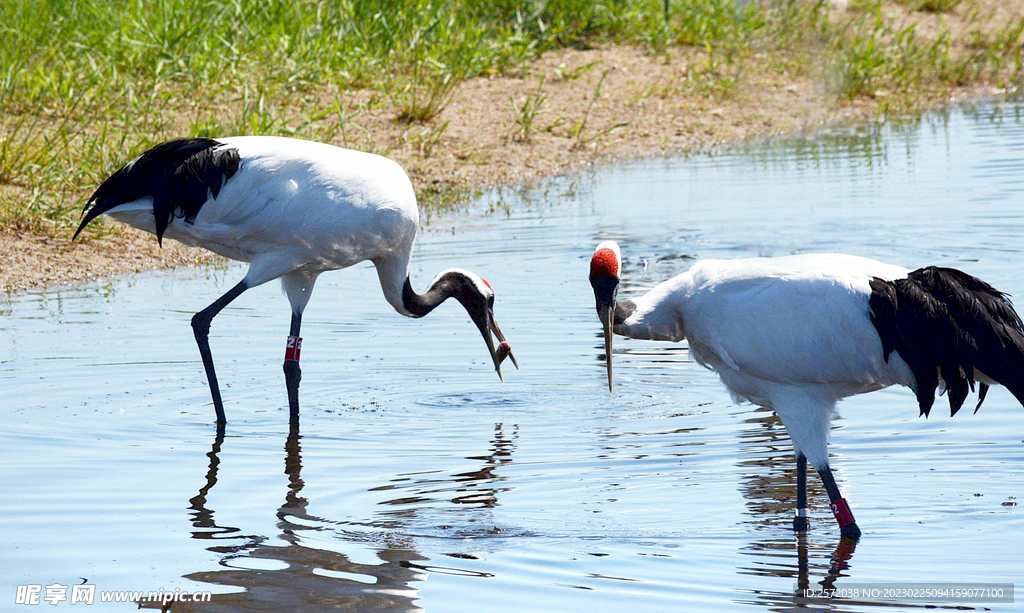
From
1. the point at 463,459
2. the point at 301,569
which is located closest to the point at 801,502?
the point at 463,459

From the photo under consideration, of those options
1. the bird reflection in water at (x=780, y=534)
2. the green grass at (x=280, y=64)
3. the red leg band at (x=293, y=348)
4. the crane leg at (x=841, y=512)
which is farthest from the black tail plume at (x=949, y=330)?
the green grass at (x=280, y=64)

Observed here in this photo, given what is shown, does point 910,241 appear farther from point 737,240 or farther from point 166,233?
point 166,233

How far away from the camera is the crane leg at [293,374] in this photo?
551 cm

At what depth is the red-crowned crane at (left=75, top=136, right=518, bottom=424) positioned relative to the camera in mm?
5660

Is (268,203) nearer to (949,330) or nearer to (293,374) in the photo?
(293,374)

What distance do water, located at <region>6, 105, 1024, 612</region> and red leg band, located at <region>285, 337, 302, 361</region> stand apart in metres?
0.23

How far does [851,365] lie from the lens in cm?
424

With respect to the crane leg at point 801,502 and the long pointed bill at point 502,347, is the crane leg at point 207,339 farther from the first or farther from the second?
the crane leg at point 801,502

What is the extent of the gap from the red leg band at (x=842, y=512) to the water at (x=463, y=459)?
95mm

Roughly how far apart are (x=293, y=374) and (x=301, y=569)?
1815 millimetres

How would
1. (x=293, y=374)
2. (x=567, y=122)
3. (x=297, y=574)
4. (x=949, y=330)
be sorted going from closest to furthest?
(x=297, y=574) → (x=949, y=330) → (x=293, y=374) → (x=567, y=122)

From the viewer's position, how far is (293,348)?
5770 millimetres

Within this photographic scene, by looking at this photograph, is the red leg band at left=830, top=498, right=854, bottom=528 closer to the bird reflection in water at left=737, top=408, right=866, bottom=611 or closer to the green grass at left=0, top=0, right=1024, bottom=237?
the bird reflection in water at left=737, top=408, right=866, bottom=611

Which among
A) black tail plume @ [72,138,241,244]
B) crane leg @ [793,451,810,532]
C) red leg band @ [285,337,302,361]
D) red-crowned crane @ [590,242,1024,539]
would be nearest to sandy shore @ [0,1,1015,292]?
black tail plume @ [72,138,241,244]
